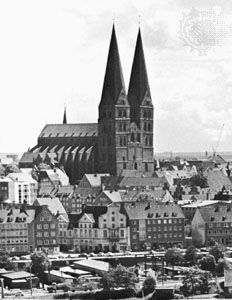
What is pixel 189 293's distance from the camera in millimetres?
63844

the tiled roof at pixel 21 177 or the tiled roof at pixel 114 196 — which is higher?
the tiled roof at pixel 21 177

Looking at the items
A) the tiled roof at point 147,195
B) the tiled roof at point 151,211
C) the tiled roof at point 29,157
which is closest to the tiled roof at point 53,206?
the tiled roof at point 151,211

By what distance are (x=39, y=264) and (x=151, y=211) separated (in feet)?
53.8

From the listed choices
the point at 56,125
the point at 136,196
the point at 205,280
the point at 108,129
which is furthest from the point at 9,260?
the point at 56,125

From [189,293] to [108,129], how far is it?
6885 cm

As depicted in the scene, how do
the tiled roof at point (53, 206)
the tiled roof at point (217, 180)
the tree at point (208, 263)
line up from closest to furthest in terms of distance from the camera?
1. the tree at point (208, 263)
2. the tiled roof at point (53, 206)
3. the tiled roof at point (217, 180)

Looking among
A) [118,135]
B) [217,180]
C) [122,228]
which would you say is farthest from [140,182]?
[122,228]

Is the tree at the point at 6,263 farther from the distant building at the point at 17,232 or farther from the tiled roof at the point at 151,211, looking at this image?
the tiled roof at the point at 151,211

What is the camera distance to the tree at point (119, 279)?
64875 mm

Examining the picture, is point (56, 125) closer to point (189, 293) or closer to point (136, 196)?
point (136, 196)

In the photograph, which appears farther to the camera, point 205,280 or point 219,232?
point 219,232

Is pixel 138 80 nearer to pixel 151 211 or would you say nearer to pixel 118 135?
pixel 118 135

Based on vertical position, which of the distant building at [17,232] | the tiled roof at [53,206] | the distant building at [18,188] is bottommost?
the distant building at [17,232]

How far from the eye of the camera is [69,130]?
143 meters
